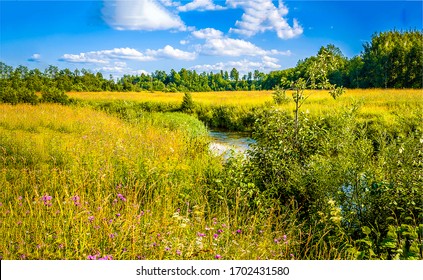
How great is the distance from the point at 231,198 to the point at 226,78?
467 inches

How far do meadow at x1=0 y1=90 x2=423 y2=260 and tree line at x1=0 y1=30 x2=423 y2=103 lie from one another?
6.01ft

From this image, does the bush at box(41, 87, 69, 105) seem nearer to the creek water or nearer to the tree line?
the tree line

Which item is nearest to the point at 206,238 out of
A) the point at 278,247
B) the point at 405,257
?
the point at 278,247

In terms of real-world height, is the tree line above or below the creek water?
above

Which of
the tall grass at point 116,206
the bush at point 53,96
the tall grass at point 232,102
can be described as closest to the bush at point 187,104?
the tall grass at point 232,102

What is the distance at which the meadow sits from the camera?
11.3ft

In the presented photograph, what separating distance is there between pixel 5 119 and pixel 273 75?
1116cm

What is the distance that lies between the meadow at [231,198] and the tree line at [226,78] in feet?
6.01

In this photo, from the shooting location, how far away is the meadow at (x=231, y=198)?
3.44 meters

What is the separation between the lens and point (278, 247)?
4133 mm

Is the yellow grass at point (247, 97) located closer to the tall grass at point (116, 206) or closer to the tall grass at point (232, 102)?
the tall grass at point (232, 102)

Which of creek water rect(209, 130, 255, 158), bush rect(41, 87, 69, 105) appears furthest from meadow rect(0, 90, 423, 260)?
bush rect(41, 87, 69, 105)

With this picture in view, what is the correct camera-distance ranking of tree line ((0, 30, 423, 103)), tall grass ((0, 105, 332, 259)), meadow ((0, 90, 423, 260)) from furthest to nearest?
1. tree line ((0, 30, 423, 103))
2. meadow ((0, 90, 423, 260))
3. tall grass ((0, 105, 332, 259))
